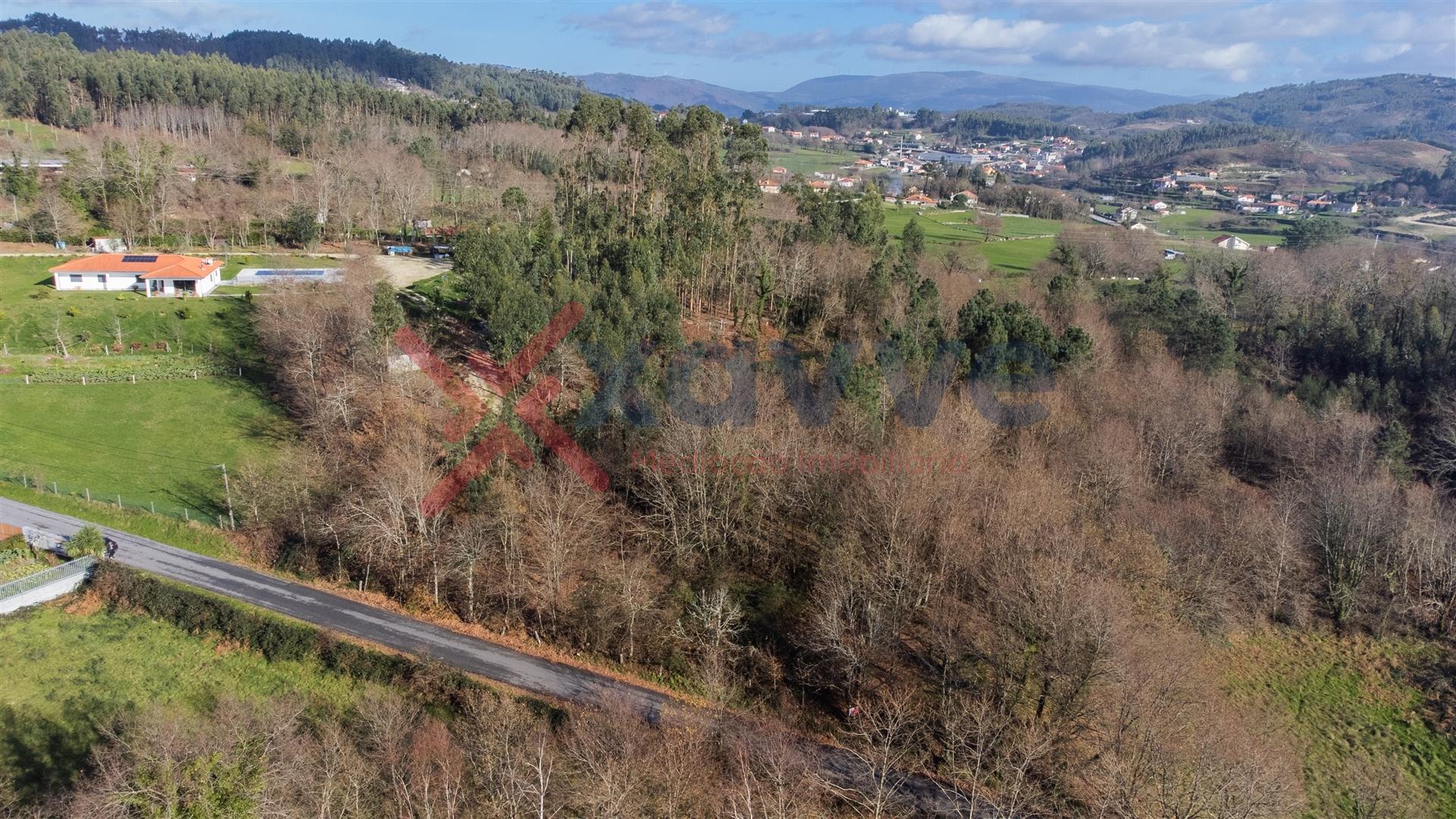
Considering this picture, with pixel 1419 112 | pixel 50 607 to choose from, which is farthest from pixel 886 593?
pixel 1419 112

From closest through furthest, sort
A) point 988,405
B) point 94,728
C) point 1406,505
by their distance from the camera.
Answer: point 94,728
point 1406,505
point 988,405

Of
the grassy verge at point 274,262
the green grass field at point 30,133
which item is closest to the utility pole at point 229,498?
the grassy verge at point 274,262


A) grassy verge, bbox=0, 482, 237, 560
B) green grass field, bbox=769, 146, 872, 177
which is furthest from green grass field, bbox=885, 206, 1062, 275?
grassy verge, bbox=0, 482, 237, 560

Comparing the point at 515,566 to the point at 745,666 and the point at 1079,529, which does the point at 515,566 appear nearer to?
the point at 745,666

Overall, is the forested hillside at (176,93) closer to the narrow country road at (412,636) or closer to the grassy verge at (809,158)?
the grassy verge at (809,158)

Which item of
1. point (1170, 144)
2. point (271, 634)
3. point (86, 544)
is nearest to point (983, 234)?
point (271, 634)

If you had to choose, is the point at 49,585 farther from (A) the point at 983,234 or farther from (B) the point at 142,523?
(A) the point at 983,234

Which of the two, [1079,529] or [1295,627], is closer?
Answer: [1079,529]
